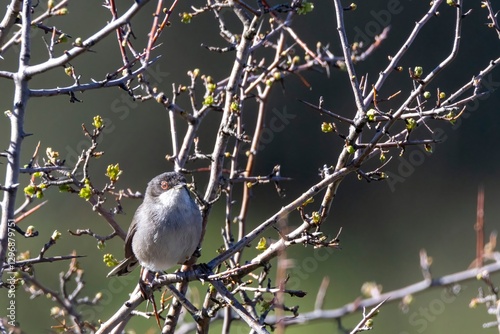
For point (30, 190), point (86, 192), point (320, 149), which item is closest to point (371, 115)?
point (86, 192)

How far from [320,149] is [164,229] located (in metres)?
9.52

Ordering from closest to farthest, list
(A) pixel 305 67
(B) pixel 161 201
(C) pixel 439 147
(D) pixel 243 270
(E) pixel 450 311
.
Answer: (D) pixel 243 270
(A) pixel 305 67
(B) pixel 161 201
(E) pixel 450 311
(C) pixel 439 147

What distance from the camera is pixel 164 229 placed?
15.1 feet

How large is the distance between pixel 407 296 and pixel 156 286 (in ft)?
6.33

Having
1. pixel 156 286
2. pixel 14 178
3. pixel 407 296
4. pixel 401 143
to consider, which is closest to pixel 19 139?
pixel 14 178

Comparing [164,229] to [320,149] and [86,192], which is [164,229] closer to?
[86,192]

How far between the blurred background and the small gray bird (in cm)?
759

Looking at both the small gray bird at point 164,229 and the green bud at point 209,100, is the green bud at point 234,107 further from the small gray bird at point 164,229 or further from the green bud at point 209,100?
the small gray bird at point 164,229

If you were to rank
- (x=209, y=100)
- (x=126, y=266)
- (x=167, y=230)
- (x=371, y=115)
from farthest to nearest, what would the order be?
(x=126, y=266)
(x=167, y=230)
(x=209, y=100)
(x=371, y=115)

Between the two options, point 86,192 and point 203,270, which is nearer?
point 86,192

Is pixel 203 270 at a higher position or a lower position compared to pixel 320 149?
lower

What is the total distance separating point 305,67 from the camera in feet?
13.8

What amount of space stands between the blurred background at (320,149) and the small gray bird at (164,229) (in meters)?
7.59

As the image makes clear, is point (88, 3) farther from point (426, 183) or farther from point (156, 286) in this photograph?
point (156, 286)
